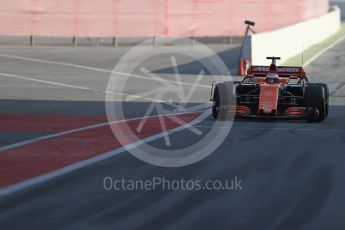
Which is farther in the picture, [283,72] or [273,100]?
[283,72]

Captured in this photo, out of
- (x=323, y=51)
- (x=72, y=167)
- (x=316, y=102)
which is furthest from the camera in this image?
(x=323, y=51)

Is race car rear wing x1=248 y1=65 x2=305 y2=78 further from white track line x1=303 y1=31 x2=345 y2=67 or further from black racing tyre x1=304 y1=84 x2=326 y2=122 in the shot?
white track line x1=303 y1=31 x2=345 y2=67

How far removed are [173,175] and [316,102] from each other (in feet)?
26.0

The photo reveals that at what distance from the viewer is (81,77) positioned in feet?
111

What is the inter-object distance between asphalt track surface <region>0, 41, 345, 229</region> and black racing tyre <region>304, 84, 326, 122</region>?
23cm

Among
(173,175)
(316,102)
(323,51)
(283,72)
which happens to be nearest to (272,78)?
(283,72)

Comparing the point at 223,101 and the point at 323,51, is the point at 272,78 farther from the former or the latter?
the point at 323,51

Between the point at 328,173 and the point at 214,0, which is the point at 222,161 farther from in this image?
the point at 214,0

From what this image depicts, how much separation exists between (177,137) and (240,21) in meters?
35.9

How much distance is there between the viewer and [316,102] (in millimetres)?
20516

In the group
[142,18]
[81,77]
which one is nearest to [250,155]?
[81,77]

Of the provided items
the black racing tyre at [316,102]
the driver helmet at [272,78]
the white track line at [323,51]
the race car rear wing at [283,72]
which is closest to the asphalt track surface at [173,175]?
the black racing tyre at [316,102]

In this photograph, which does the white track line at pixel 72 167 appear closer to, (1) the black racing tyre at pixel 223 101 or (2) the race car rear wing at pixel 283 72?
(1) the black racing tyre at pixel 223 101

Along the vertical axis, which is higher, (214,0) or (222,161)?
(214,0)
